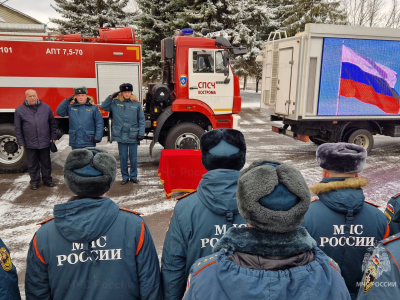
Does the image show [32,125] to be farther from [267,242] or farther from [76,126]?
[267,242]

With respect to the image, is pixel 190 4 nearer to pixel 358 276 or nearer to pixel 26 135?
pixel 26 135

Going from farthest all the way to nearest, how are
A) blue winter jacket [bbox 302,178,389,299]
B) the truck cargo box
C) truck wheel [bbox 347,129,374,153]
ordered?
1. truck wheel [bbox 347,129,374,153]
2. the truck cargo box
3. blue winter jacket [bbox 302,178,389,299]

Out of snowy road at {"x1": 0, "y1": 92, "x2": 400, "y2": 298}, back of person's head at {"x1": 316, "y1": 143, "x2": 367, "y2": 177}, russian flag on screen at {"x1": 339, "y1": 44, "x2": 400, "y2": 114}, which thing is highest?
russian flag on screen at {"x1": 339, "y1": 44, "x2": 400, "y2": 114}

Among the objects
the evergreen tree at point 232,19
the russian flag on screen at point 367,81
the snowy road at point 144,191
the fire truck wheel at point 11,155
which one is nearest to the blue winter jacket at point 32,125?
the snowy road at point 144,191

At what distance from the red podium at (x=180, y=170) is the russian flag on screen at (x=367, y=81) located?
16.0ft

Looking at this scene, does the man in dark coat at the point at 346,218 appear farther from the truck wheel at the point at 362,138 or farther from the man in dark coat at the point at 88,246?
the truck wheel at the point at 362,138

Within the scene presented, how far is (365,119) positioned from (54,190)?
7.88 metres

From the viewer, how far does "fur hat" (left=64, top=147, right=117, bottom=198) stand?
185cm

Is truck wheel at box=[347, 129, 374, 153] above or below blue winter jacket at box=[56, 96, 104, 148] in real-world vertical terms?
below

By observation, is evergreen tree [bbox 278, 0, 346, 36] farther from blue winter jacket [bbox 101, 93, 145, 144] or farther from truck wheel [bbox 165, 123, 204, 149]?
blue winter jacket [bbox 101, 93, 145, 144]

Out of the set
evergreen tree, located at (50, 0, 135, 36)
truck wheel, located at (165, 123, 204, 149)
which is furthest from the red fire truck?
evergreen tree, located at (50, 0, 135, 36)

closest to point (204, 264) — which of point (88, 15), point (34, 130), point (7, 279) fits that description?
point (7, 279)

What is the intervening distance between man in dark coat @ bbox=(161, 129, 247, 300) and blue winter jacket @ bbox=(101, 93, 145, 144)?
4937 millimetres

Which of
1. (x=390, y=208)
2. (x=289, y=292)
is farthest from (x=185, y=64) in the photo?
(x=289, y=292)
